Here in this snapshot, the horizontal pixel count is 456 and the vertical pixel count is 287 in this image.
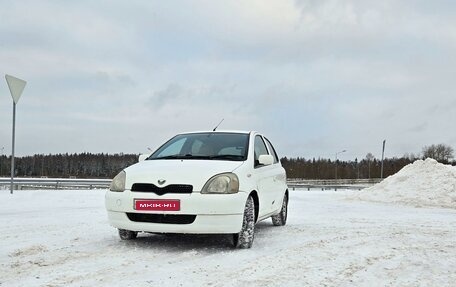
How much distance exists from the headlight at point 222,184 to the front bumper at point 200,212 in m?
0.07

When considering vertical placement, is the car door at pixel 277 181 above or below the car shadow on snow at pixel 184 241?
above

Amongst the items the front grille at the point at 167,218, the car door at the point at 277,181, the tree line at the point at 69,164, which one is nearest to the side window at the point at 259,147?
the car door at the point at 277,181

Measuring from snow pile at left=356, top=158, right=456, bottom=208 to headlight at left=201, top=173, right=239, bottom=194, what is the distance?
1201 cm

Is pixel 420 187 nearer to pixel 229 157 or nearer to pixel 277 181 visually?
pixel 277 181

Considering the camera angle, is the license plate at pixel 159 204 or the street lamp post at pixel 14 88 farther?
the street lamp post at pixel 14 88

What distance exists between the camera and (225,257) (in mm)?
5129

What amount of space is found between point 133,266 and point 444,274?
117 inches

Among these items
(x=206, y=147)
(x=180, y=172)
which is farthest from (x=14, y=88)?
(x=180, y=172)

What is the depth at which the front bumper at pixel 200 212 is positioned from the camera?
17.3ft

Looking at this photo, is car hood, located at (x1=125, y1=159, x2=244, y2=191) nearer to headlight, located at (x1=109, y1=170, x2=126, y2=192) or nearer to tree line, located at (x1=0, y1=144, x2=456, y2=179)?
headlight, located at (x1=109, y1=170, x2=126, y2=192)

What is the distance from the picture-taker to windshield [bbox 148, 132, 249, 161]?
6394 mm

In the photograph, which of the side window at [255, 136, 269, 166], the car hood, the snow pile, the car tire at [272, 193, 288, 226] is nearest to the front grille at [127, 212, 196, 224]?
the car hood

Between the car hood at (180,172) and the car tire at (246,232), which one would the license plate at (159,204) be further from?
the car tire at (246,232)

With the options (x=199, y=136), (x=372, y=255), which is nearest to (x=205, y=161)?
(x=199, y=136)
